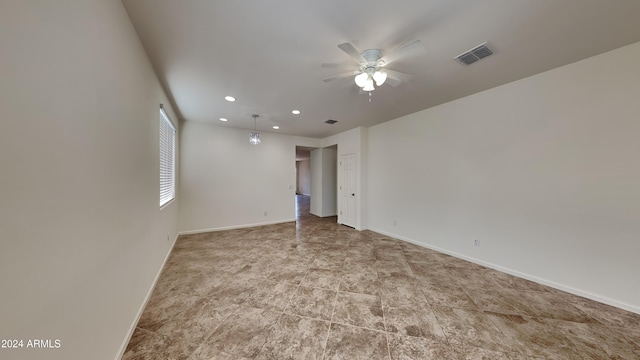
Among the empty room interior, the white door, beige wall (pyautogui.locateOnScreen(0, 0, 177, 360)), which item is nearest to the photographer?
beige wall (pyautogui.locateOnScreen(0, 0, 177, 360))

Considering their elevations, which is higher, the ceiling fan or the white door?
the ceiling fan

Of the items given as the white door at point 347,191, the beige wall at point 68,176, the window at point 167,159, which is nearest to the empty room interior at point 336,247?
the beige wall at point 68,176

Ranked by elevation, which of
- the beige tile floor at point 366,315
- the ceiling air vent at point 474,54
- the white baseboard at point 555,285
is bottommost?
the beige tile floor at point 366,315

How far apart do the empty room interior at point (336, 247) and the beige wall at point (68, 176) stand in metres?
0.01

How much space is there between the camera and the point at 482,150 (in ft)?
10.5

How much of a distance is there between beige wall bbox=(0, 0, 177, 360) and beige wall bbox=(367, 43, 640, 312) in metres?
4.36

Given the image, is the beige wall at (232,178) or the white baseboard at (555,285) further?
the beige wall at (232,178)

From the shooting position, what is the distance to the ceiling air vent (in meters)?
2.09

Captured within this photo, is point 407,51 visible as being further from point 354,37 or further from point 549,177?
point 549,177

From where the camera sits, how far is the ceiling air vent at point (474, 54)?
2.09m

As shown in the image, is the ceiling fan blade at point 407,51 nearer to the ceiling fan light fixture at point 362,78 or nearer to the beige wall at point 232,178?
the ceiling fan light fixture at point 362,78

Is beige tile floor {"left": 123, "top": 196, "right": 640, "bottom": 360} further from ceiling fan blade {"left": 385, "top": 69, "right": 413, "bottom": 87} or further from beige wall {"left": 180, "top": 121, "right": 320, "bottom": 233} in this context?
ceiling fan blade {"left": 385, "top": 69, "right": 413, "bottom": 87}

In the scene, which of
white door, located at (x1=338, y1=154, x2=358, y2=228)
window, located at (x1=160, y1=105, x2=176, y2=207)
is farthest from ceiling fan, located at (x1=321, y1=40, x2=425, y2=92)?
white door, located at (x1=338, y1=154, x2=358, y2=228)

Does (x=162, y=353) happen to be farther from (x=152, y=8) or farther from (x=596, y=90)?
(x=596, y=90)
